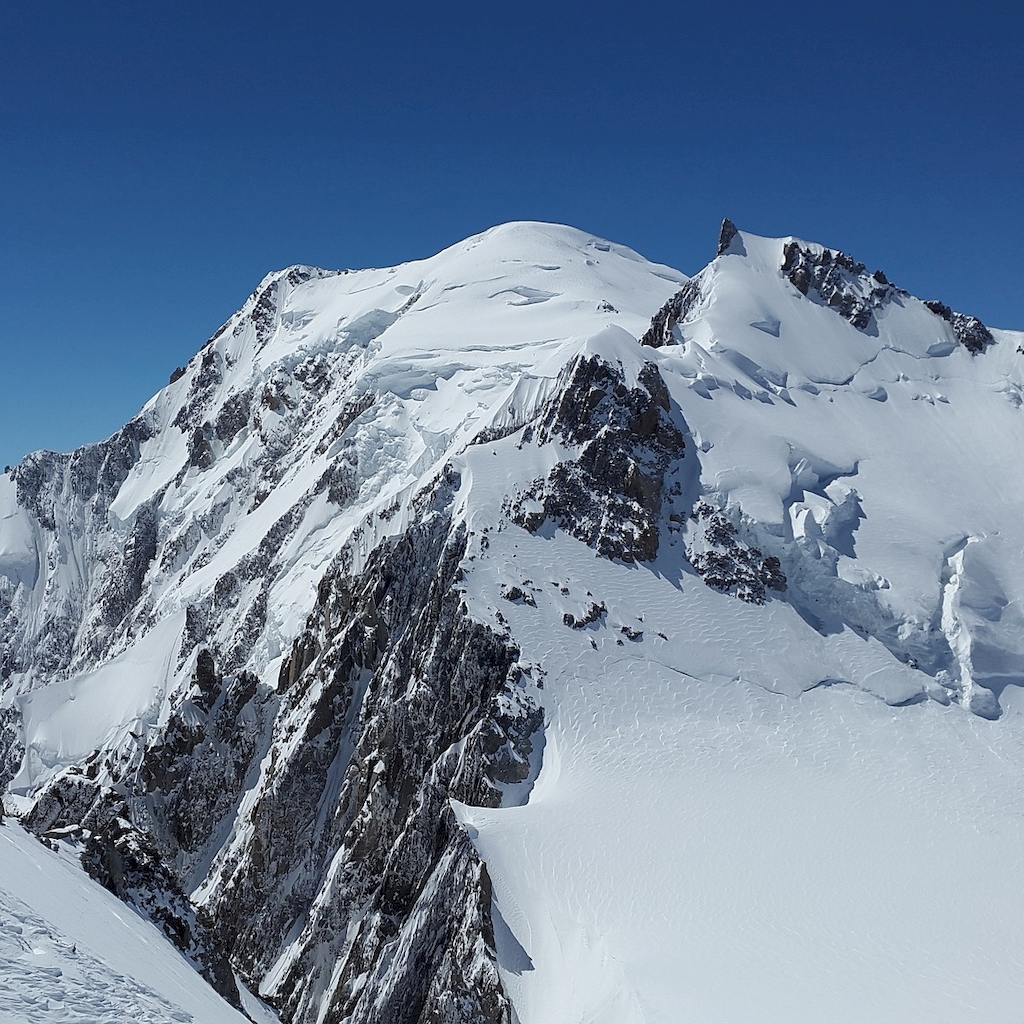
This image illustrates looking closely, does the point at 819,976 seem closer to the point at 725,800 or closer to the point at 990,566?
the point at 725,800

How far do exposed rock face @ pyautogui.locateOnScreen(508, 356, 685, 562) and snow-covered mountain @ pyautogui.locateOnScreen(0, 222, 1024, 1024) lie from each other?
0.21 metres

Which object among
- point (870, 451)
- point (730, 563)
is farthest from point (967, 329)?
point (730, 563)

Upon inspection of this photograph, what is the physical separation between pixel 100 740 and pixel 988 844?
195 feet

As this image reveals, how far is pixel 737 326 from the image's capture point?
208 ft

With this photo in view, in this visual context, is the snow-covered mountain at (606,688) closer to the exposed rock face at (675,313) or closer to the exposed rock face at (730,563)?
the exposed rock face at (730,563)

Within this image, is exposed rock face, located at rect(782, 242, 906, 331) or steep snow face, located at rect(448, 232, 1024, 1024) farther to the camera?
exposed rock face, located at rect(782, 242, 906, 331)

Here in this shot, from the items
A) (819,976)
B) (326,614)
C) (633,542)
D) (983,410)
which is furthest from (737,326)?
(819,976)


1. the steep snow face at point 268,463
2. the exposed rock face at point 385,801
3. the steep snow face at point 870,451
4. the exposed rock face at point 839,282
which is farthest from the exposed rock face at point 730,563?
the exposed rock face at point 839,282

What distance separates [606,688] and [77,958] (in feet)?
94.9

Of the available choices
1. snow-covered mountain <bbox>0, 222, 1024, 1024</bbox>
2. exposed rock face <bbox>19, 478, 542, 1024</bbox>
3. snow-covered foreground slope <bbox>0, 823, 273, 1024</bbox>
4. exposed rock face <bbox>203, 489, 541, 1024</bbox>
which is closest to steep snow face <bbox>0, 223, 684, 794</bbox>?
snow-covered mountain <bbox>0, 222, 1024, 1024</bbox>

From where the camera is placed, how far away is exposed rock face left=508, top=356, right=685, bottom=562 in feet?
159

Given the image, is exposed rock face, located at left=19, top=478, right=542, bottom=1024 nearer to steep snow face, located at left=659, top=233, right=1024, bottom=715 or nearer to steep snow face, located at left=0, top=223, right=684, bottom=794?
steep snow face, located at left=0, top=223, right=684, bottom=794

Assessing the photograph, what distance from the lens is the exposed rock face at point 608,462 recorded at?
159ft

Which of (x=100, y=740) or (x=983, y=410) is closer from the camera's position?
(x=983, y=410)
